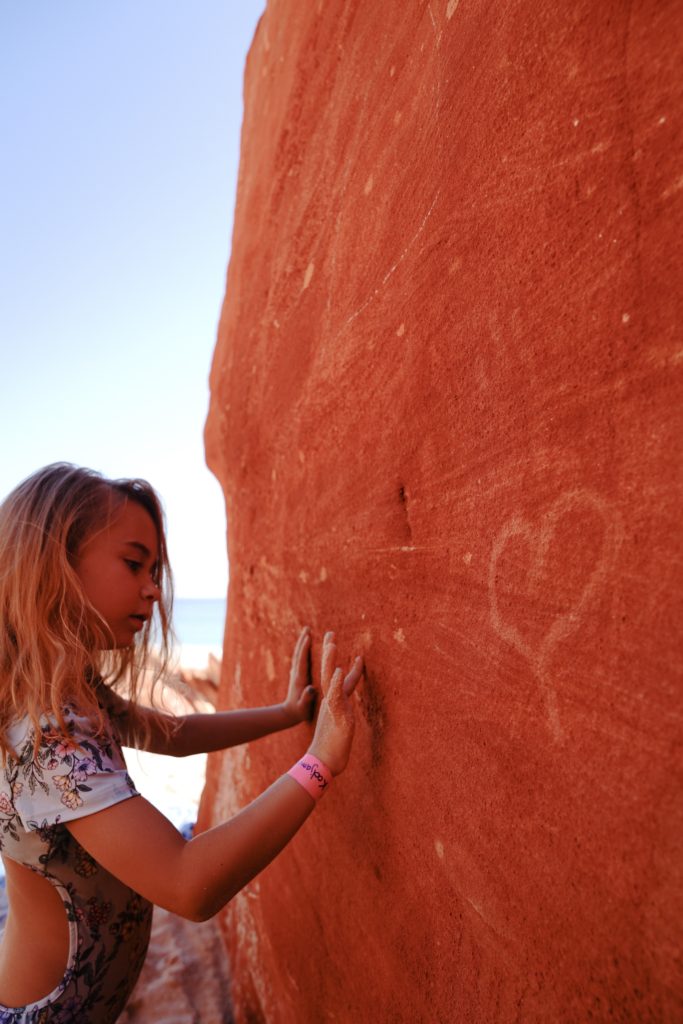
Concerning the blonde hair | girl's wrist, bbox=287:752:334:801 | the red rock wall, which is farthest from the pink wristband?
the blonde hair

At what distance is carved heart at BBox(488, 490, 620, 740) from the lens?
0.83 metres

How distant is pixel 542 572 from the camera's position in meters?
0.93

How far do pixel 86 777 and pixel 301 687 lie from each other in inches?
28.1

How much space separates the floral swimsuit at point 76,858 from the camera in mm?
1239

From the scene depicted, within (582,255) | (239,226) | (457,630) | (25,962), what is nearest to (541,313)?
(582,255)

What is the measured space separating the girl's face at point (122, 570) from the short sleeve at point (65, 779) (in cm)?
32

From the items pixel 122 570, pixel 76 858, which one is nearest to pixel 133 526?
pixel 122 570

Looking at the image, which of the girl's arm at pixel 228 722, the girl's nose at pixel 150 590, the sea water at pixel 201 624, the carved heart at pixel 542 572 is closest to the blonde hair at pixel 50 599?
the girl's nose at pixel 150 590

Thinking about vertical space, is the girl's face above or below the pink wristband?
above

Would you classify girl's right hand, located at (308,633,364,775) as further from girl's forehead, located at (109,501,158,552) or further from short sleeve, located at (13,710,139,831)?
girl's forehead, located at (109,501,158,552)

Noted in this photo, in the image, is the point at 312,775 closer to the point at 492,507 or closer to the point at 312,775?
the point at 312,775

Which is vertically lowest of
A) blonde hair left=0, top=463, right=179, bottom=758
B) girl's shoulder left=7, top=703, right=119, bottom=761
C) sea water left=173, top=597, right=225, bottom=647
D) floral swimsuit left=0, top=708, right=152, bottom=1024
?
sea water left=173, top=597, right=225, bottom=647

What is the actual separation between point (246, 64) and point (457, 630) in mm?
3186

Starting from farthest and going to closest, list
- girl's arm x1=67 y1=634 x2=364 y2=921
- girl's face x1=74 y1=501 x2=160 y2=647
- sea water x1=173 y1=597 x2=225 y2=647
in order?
sea water x1=173 y1=597 x2=225 y2=647 → girl's face x1=74 y1=501 x2=160 y2=647 → girl's arm x1=67 y1=634 x2=364 y2=921
